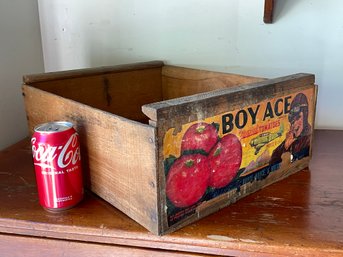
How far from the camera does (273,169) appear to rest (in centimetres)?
81

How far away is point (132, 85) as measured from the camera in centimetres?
116

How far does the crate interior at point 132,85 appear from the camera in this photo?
1029 mm

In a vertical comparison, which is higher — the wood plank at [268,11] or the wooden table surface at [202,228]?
the wood plank at [268,11]

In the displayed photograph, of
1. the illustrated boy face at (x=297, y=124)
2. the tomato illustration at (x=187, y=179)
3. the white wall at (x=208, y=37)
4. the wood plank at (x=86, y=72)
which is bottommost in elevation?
the tomato illustration at (x=187, y=179)

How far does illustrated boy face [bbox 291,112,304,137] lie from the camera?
808mm

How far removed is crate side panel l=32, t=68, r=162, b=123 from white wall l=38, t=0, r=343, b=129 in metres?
0.11

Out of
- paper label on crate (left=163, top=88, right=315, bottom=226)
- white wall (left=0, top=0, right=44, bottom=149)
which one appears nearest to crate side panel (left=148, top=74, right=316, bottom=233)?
paper label on crate (left=163, top=88, right=315, bottom=226)

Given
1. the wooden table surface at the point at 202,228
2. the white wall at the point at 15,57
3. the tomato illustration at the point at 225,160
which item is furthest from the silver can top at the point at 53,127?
the white wall at the point at 15,57

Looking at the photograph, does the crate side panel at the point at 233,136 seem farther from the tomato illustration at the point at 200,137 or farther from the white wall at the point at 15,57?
the white wall at the point at 15,57

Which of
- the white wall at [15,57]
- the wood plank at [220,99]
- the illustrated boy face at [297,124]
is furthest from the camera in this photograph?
the white wall at [15,57]

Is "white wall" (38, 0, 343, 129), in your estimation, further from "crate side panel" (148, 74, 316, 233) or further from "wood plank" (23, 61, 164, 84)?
"crate side panel" (148, 74, 316, 233)

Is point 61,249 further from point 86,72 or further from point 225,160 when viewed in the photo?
point 86,72

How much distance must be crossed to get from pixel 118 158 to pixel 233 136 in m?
0.21

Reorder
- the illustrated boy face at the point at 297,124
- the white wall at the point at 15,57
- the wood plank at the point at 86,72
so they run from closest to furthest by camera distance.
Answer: the illustrated boy face at the point at 297,124 → the wood plank at the point at 86,72 → the white wall at the point at 15,57
